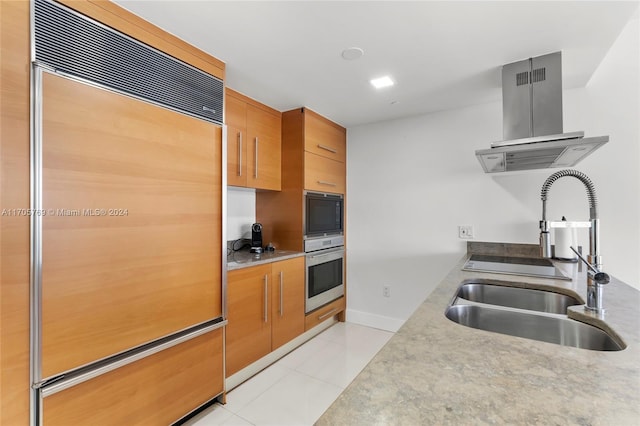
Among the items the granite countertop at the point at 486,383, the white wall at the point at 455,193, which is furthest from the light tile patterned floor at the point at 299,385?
the granite countertop at the point at 486,383

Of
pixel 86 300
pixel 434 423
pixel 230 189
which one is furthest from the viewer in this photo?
pixel 230 189

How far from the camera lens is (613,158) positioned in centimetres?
200

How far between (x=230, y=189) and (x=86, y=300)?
1550 mm

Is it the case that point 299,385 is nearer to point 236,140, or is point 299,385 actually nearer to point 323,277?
point 323,277

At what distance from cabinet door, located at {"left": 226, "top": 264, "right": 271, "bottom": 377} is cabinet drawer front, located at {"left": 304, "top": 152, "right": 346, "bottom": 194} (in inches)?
36.4

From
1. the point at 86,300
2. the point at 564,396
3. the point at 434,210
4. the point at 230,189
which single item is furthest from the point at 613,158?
the point at 86,300

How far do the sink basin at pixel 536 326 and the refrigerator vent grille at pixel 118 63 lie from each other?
1.68 metres

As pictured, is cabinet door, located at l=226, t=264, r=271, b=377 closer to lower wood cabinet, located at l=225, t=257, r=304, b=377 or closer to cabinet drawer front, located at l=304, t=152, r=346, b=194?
lower wood cabinet, located at l=225, t=257, r=304, b=377

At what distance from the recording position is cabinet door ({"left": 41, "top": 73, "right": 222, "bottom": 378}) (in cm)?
107

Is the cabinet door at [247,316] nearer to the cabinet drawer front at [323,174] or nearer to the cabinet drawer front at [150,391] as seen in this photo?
the cabinet drawer front at [150,391]

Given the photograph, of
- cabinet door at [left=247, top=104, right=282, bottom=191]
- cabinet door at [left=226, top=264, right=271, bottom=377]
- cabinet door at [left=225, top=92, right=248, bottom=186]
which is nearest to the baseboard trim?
cabinet door at [left=226, top=264, right=271, bottom=377]

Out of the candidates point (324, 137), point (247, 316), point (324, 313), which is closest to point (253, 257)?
point (247, 316)

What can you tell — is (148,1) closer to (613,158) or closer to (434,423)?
(434,423)

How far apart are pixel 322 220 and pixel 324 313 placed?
946mm
